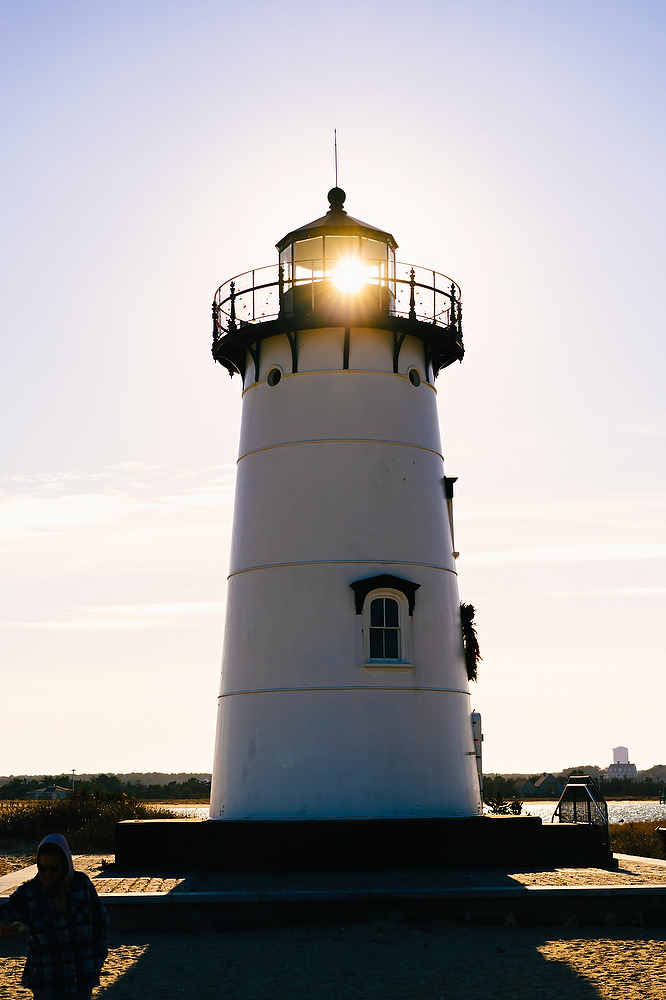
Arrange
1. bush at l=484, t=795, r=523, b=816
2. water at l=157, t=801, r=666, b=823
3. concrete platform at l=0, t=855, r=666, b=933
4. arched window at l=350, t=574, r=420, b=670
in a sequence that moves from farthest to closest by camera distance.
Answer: water at l=157, t=801, r=666, b=823
bush at l=484, t=795, r=523, b=816
arched window at l=350, t=574, r=420, b=670
concrete platform at l=0, t=855, r=666, b=933

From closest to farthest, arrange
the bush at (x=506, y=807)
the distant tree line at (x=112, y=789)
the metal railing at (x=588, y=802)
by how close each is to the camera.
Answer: the metal railing at (x=588, y=802) → the bush at (x=506, y=807) → the distant tree line at (x=112, y=789)

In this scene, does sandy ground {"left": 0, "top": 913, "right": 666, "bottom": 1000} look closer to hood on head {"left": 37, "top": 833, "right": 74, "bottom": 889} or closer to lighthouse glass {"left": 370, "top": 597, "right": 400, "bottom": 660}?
hood on head {"left": 37, "top": 833, "right": 74, "bottom": 889}

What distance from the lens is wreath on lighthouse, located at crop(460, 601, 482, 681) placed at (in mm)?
20141

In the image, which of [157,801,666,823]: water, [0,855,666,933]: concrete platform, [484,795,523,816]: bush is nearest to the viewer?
[0,855,666,933]: concrete platform

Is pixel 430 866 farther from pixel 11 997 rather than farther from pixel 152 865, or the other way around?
pixel 11 997

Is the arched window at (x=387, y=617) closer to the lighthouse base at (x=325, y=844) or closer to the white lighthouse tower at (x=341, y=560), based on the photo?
the white lighthouse tower at (x=341, y=560)

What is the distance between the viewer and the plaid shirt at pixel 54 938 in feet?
21.2

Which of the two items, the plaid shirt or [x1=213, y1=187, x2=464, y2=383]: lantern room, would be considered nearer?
the plaid shirt

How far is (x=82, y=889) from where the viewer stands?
662cm

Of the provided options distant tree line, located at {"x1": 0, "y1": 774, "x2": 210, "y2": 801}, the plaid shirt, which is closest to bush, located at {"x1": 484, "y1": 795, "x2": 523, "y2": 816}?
the plaid shirt

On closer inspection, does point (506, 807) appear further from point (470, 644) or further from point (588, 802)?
point (470, 644)

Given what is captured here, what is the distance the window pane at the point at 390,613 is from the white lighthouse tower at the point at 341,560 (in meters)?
0.04

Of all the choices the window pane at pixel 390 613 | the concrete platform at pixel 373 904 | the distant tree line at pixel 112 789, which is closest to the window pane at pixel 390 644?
the window pane at pixel 390 613

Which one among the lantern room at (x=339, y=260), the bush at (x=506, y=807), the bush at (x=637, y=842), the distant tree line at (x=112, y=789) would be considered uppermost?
the lantern room at (x=339, y=260)
